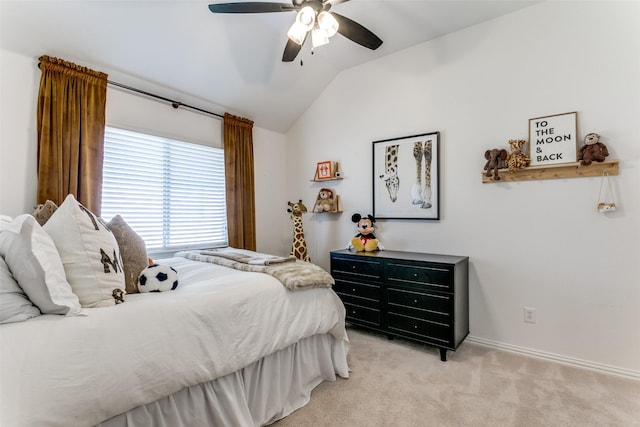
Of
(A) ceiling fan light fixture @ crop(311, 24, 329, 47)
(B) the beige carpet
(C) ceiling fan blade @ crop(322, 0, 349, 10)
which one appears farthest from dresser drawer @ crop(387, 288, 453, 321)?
(C) ceiling fan blade @ crop(322, 0, 349, 10)

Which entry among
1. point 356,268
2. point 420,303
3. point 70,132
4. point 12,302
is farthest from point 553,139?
point 70,132

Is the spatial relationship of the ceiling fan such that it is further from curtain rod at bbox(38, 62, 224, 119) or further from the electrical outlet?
the electrical outlet

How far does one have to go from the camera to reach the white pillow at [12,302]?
100cm

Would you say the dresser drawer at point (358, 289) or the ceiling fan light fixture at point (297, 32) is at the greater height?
the ceiling fan light fixture at point (297, 32)

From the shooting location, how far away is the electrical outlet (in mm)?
2391

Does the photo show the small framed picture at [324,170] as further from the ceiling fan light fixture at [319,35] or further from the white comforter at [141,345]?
the white comforter at [141,345]

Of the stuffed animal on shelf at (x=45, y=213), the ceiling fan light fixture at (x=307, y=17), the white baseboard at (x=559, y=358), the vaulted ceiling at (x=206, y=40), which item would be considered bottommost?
the white baseboard at (x=559, y=358)

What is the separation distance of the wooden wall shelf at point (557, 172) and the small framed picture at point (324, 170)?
63.5 inches

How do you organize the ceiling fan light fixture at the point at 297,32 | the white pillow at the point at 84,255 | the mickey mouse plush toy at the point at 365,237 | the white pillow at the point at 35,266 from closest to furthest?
the white pillow at the point at 35,266 → the white pillow at the point at 84,255 → the ceiling fan light fixture at the point at 297,32 → the mickey mouse plush toy at the point at 365,237

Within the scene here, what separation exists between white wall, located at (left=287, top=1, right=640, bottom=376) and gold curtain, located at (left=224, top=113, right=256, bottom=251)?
144 cm

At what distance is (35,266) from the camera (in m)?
1.03

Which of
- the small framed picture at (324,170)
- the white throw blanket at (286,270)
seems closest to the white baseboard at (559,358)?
the white throw blanket at (286,270)

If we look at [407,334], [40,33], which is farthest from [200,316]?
[40,33]

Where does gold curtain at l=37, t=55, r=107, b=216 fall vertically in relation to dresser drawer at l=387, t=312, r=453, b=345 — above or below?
above
